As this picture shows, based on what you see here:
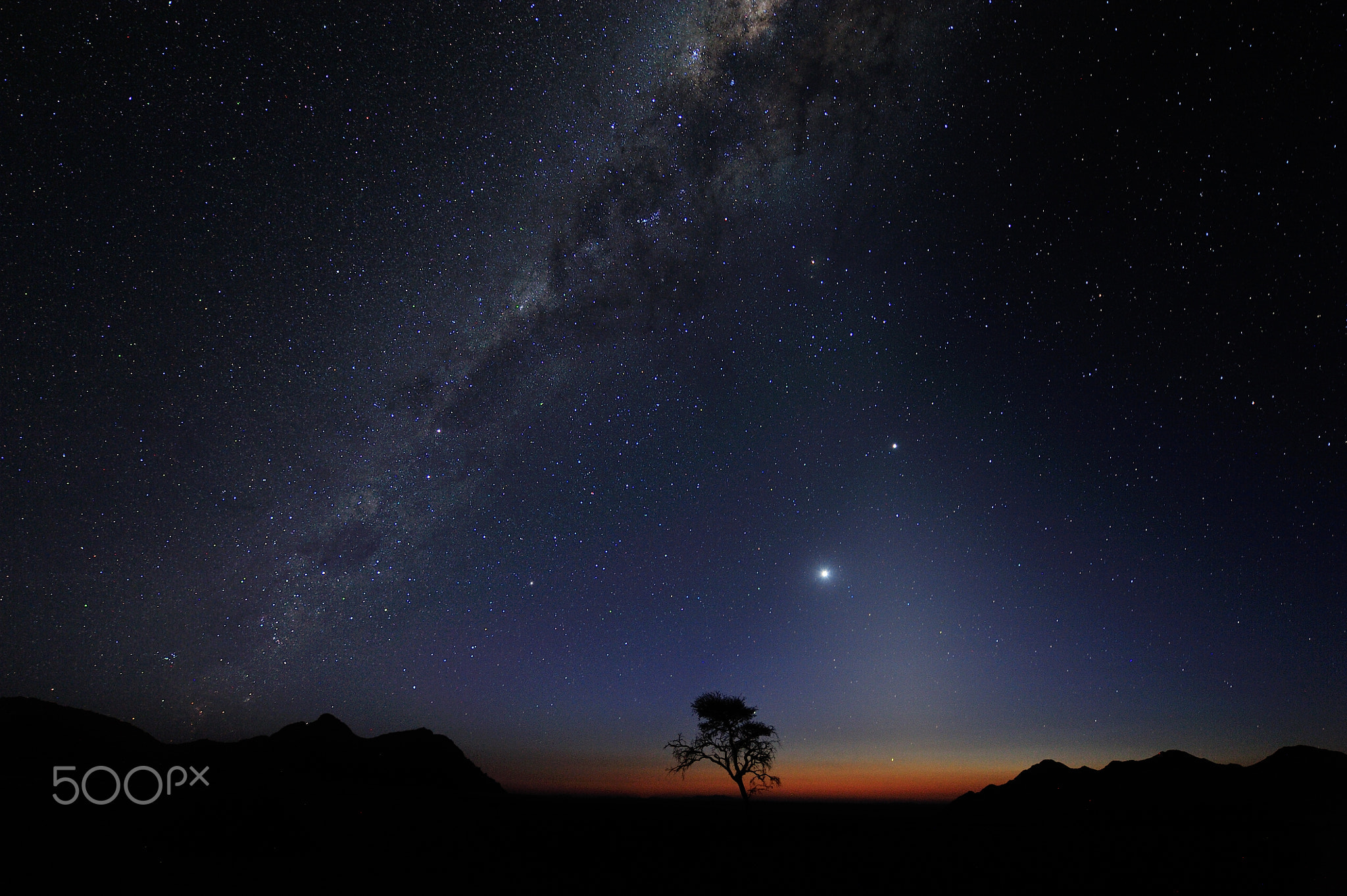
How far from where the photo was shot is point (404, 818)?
22.2 m

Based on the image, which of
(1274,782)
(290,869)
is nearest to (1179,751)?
(1274,782)

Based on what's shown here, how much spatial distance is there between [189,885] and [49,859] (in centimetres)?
493

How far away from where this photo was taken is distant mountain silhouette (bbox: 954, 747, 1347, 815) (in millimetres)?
43688

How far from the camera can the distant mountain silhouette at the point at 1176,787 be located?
143 ft

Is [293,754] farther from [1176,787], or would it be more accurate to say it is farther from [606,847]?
[1176,787]

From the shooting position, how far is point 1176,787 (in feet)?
167

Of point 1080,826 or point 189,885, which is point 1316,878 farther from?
point 189,885
